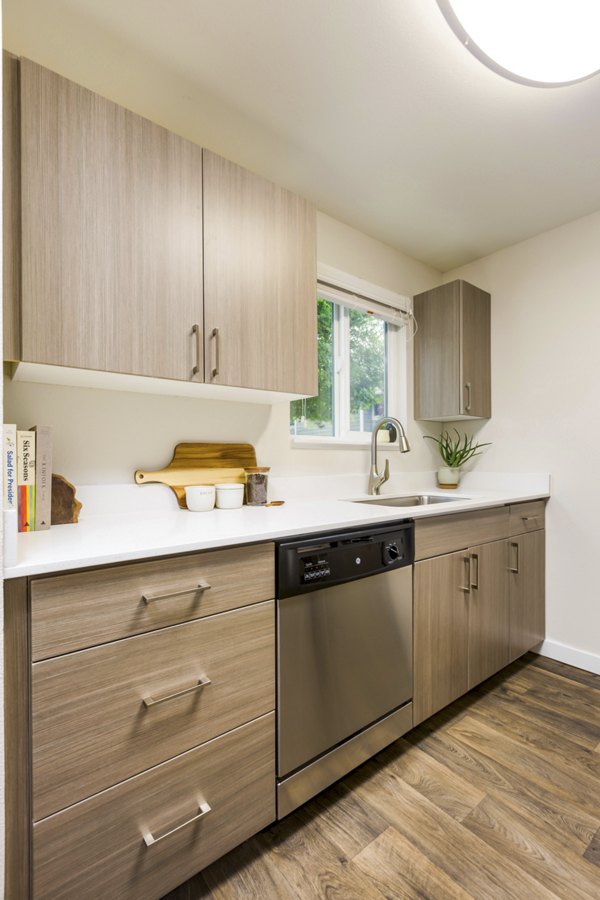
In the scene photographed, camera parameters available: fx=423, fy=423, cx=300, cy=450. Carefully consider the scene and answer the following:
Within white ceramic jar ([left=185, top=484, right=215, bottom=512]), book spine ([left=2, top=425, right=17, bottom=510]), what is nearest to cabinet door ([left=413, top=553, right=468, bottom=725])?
white ceramic jar ([left=185, top=484, right=215, bottom=512])

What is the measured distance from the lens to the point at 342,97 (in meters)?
1.51

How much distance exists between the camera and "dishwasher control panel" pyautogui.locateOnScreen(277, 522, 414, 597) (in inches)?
48.1

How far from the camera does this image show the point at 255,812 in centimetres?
115

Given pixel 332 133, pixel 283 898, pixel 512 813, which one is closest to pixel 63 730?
pixel 283 898

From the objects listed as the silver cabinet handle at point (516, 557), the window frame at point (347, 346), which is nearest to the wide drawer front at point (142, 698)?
the window frame at point (347, 346)

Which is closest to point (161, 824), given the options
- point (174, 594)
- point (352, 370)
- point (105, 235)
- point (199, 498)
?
point (174, 594)

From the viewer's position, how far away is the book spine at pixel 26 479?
1.22m

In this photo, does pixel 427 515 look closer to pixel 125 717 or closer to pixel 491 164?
pixel 125 717

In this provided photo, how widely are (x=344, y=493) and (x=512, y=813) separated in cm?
137

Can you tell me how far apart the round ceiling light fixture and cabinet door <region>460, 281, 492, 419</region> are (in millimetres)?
1290

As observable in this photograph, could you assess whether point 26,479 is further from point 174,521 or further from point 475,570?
point 475,570

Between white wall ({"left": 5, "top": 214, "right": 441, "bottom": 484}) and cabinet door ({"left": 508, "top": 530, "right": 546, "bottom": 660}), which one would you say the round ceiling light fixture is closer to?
white wall ({"left": 5, "top": 214, "right": 441, "bottom": 484})

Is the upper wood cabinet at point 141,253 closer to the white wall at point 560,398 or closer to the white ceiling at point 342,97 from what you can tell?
the white ceiling at point 342,97

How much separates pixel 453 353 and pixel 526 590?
1.38 metres
